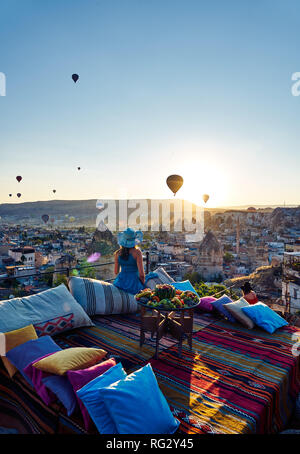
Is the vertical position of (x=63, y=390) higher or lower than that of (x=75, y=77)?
lower

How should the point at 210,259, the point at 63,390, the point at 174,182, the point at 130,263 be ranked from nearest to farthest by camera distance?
the point at 63,390, the point at 130,263, the point at 174,182, the point at 210,259

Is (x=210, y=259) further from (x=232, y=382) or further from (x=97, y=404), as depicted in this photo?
(x=97, y=404)

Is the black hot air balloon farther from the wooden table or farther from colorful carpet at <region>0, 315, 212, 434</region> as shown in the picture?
the wooden table

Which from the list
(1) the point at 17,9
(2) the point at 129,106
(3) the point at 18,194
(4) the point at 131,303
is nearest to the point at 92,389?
(4) the point at 131,303

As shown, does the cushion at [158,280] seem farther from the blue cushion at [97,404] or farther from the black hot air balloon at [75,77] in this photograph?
the black hot air balloon at [75,77]

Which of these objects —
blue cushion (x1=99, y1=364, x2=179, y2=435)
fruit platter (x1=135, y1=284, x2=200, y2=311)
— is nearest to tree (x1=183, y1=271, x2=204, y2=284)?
fruit platter (x1=135, y1=284, x2=200, y2=311)

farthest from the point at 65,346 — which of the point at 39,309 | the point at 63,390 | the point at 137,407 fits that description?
the point at 137,407
